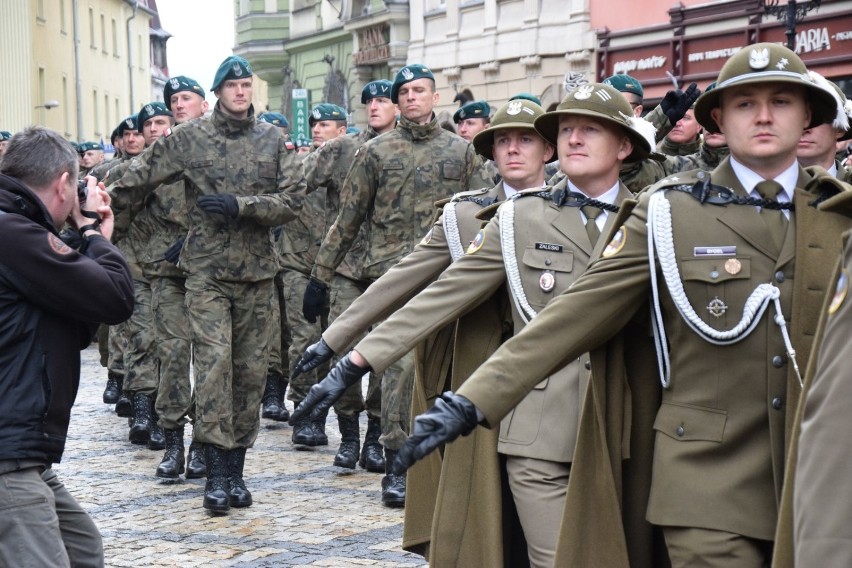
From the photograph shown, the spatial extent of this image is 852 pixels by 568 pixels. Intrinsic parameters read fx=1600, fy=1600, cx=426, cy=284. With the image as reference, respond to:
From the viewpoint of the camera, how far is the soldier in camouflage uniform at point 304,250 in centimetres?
1256

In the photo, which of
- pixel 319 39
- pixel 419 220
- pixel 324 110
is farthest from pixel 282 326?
pixel 319 39

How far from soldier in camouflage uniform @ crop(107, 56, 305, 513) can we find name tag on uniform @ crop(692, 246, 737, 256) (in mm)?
5076

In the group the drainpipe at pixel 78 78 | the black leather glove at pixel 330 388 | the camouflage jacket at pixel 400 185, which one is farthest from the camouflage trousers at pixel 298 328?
the drainpipe at pixel 78 78

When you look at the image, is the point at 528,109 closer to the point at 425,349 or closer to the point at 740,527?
the point at 425,349

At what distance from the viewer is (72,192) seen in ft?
18.5

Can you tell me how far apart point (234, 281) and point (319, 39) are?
35.3 metres

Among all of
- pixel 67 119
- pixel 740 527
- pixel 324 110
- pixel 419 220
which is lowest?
pixel 740 527

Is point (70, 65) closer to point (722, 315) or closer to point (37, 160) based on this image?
point (37, 160)

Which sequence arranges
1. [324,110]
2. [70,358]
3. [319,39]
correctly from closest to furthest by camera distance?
[70,358] → [324,110] → [319,39]

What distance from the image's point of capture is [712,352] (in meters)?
4.25

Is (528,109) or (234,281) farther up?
(528,109)

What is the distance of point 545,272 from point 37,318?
173 cm

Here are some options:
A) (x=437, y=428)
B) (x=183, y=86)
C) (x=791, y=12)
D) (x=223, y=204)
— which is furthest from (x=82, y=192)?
(x=791, y=12)

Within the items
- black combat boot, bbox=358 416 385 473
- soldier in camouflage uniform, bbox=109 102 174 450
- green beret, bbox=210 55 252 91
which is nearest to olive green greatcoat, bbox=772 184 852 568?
green beret, bbox=210 55 252 91
